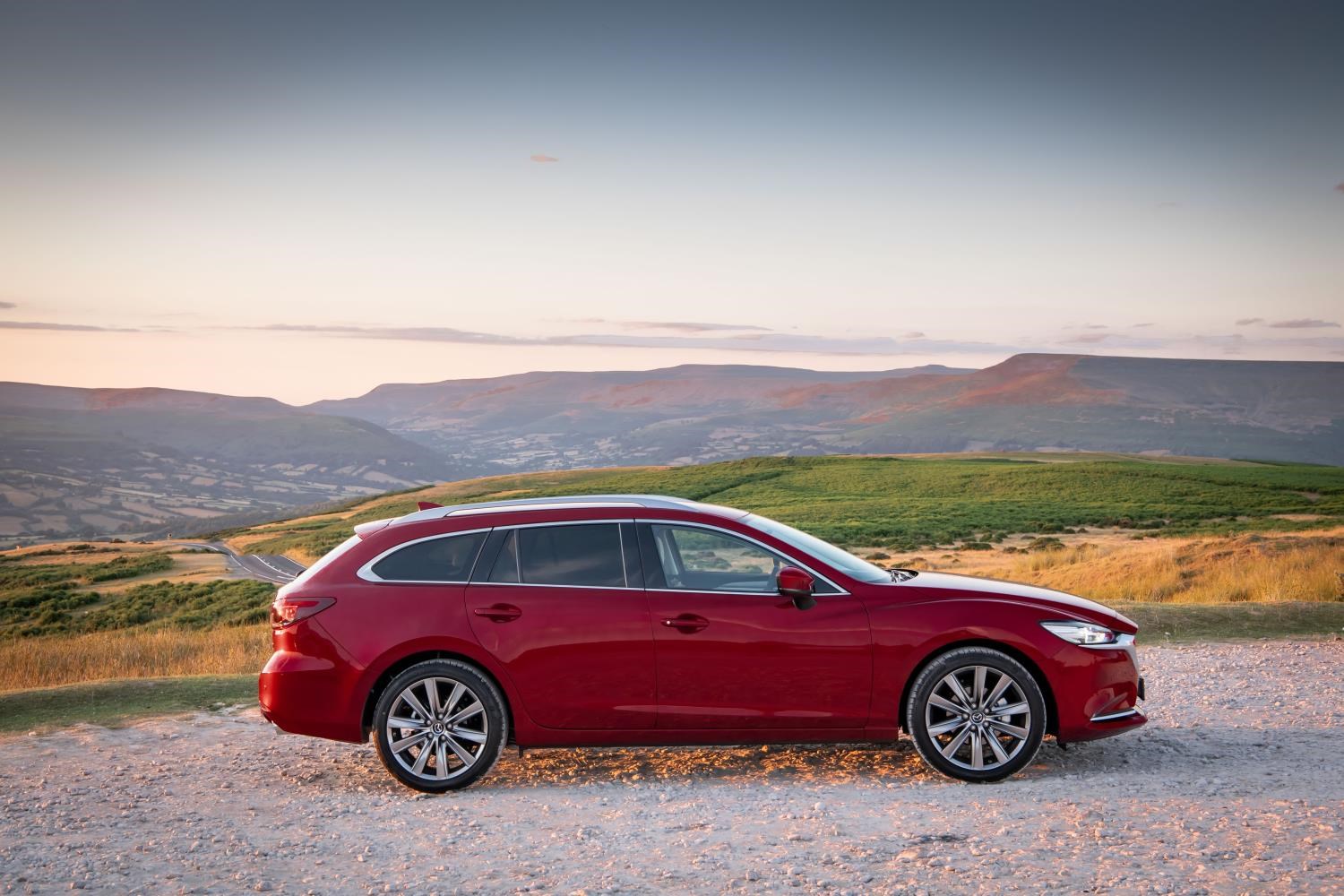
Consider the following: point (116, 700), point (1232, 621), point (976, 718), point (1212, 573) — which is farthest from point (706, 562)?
point (1212, 573)

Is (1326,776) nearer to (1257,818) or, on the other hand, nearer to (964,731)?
(1257,818)

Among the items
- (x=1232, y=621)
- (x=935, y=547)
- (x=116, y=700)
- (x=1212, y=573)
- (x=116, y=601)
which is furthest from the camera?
(x=116, y=601)

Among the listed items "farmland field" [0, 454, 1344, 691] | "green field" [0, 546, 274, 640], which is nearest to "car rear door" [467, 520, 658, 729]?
"farmland field" [0, 454, 1344, 691]

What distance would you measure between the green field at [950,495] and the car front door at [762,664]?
32525 millimetres

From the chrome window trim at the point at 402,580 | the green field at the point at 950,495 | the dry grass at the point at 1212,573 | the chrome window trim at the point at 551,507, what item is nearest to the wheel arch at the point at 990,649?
the chrome window trim at the point at 551,507

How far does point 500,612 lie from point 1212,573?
16064mm

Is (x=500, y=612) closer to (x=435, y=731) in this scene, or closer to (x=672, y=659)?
(x=435, y=731)

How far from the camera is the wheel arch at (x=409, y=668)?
7.06m

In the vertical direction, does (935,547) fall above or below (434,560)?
below

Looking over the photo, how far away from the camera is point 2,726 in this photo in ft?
31.3

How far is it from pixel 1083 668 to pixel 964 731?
807 millimetres

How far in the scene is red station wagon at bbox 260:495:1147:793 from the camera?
692cm

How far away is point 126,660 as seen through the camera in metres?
14.3

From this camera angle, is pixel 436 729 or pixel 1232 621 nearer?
pixel 436 729
